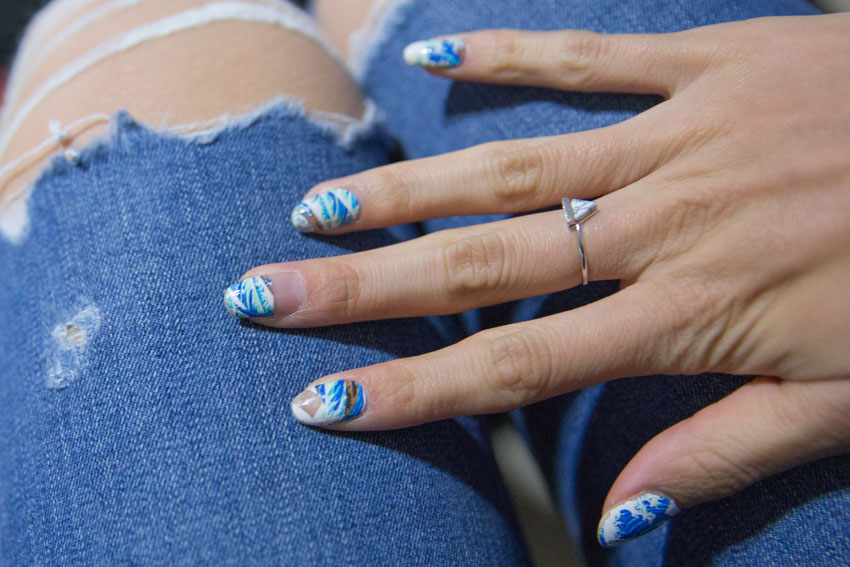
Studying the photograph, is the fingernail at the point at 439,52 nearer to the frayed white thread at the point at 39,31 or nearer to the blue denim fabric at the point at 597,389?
the blue denim fabric at the point at 597,389

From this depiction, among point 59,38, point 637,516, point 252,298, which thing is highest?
point 59,38

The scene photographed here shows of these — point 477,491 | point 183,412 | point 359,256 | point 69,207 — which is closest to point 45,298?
point 69,207

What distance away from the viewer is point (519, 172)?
0.58 meters

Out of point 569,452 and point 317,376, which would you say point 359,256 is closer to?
point 317,376

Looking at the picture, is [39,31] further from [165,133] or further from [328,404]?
[328,404]

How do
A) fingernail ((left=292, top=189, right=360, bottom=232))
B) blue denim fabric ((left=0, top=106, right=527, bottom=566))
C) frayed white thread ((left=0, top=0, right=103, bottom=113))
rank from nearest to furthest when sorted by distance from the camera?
blue denim fabric ((left=0, top=106, right=527, bottom=566)) → fingernail ((left=292, top=189, right=360, bottom=232)) → frayed white thread ((left=0, top=0, right=103, bottom=113))

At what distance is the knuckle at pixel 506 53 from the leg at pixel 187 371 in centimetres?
23

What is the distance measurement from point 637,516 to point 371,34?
68 cm

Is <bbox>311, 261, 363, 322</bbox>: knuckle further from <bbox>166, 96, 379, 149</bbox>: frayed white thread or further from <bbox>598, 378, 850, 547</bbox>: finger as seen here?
<bbox>598, 378, 850, 547</bbox>: finger

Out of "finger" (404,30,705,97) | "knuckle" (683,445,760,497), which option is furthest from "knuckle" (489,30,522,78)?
"knuckle" (683,445,760,497)

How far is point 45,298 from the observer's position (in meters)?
0.54

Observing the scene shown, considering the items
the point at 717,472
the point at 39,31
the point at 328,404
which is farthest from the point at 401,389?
the point at 39,31

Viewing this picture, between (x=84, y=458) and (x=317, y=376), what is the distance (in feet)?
0.68

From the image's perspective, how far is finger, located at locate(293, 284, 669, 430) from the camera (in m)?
0.50
